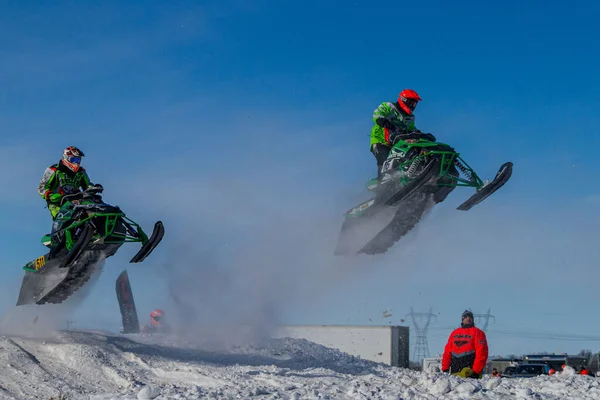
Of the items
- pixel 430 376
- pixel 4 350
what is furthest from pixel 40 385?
pixel 430 376

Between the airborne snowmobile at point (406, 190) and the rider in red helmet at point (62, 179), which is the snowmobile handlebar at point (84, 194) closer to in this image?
the rider in red helmet at point (62, 179)

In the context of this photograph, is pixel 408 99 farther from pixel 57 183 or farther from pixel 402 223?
pixel 57 183

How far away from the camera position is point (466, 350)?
35.7 ft

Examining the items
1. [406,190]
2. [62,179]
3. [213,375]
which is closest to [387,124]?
[406,190]

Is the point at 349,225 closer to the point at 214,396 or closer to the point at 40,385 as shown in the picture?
the point at 40,385

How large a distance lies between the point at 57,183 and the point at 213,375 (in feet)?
20.0

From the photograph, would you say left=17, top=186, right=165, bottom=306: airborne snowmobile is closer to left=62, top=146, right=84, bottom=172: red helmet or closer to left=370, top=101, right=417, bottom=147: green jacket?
left=62, top=146, right=84, bottom=172: red helmet

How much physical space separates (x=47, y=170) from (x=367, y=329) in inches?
417

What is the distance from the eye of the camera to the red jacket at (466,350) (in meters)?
10.6

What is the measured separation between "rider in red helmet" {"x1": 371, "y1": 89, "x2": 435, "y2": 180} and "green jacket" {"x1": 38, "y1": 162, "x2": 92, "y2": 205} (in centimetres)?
733

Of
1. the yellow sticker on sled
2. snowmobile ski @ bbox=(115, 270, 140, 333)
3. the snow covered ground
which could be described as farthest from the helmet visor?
snowmobile ski @ bbox=(115, 270, 140, 333)

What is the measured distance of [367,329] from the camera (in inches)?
858

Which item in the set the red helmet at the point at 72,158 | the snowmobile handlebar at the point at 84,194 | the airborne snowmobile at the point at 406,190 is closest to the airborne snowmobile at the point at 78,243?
the snowmobile handlebar at the point at 84,194

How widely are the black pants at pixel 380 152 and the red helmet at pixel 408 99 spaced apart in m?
1.00
